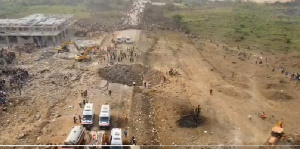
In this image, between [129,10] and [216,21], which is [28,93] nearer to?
[216,21]

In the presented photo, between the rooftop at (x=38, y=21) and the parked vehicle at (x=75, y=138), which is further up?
the rooftop at (x=38, y=21)

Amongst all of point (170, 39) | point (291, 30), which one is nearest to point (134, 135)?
point (170, 39)

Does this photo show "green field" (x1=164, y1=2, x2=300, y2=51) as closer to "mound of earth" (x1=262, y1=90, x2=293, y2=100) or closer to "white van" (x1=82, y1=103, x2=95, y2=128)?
"mound of earth" (x1=262, y1=90, x2=293, y2=100)

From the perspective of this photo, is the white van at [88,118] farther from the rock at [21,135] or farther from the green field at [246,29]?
the green field at [246,29]

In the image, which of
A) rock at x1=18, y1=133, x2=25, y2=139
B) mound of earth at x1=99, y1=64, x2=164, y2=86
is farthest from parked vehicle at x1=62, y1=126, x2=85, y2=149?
mound of earth at x1=99, y1=64, x2=164, y2=86

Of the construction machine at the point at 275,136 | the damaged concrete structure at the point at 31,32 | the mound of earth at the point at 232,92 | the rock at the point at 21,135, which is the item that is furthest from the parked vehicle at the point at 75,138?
the damaged concrete structure at the point at 31,32

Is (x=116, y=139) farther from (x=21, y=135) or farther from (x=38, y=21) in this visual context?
(x=38, y=21)

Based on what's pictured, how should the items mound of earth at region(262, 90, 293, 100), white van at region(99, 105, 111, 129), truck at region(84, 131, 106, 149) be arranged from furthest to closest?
1. mound of earth at region(262, 90, 293, 100)
2. white van at region(99, 105, 111, 129)
3. truck at region(84, 131, 106, 149)
